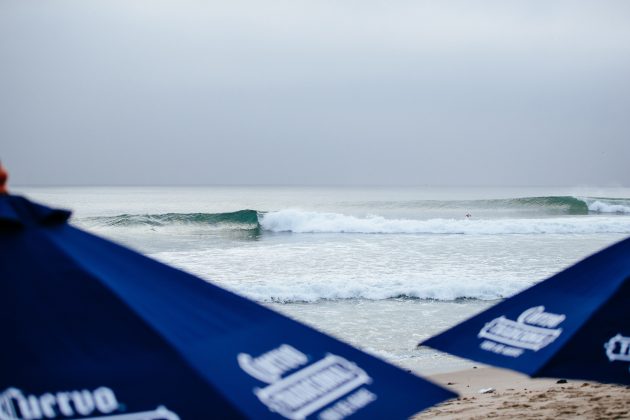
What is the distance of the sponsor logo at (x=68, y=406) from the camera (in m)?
1.63

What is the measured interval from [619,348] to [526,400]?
3818mm

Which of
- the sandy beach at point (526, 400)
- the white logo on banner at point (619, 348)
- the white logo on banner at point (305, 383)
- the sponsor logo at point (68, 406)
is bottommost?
the sandy beach at point (526, 400)

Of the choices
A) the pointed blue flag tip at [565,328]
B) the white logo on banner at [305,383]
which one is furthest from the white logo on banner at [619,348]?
the white logo on banner at [305,383]

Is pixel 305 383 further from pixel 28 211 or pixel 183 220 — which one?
pixel 183 220

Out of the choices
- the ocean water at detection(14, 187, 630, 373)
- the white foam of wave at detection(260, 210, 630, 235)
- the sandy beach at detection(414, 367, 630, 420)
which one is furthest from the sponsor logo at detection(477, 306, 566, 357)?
the white foam of wave at detection(260, 210, 630, 235)

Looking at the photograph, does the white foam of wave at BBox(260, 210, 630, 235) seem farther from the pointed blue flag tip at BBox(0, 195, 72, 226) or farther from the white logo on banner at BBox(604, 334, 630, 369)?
the pointed blue flag tip at BBox(0, 195, 72, 226)

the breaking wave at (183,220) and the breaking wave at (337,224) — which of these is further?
the breaking wave at (183,220)

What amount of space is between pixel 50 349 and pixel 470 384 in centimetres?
621

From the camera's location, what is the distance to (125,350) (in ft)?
5.79

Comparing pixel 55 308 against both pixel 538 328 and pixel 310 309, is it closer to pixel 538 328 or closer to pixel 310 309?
Answer: pixel 538 328

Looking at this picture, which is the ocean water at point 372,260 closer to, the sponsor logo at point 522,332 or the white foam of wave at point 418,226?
the white foam of wave at point 418,226

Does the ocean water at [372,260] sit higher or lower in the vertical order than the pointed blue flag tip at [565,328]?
lower

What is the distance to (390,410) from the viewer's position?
205 centimetres

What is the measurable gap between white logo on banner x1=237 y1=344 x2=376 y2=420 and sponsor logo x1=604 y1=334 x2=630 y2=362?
48.8 inches
